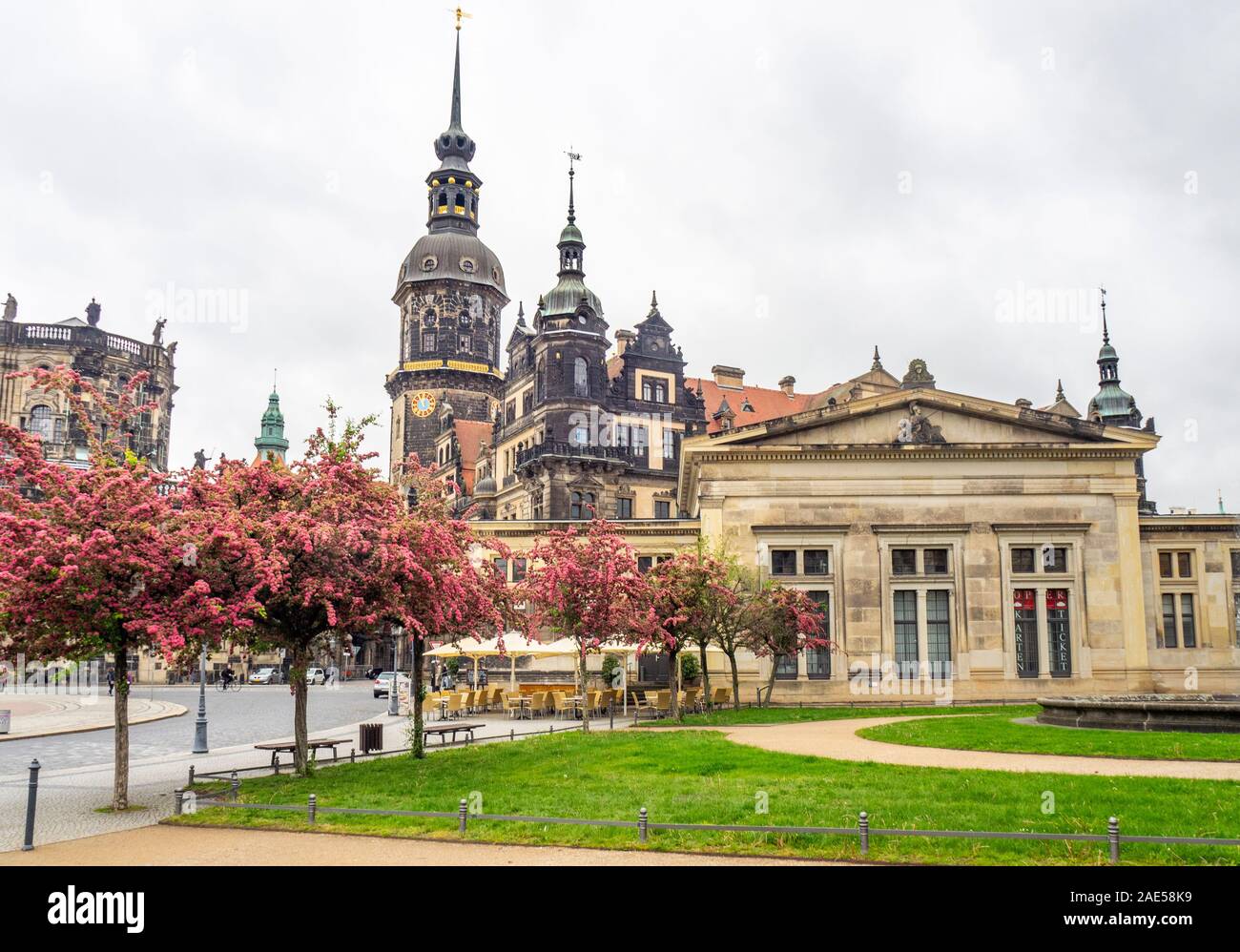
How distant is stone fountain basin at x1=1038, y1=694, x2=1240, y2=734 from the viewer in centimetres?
2598

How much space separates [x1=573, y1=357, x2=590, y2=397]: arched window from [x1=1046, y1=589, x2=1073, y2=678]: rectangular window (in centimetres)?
4096

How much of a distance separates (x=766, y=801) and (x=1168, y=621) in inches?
1953

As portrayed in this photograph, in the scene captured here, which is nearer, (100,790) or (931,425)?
(100,790)

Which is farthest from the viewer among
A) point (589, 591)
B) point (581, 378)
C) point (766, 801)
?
point (581, 378)

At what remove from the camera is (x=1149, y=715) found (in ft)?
87.7

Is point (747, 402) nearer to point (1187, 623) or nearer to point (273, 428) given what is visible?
point (1187, 623)

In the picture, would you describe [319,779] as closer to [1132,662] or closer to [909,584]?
[909,584]

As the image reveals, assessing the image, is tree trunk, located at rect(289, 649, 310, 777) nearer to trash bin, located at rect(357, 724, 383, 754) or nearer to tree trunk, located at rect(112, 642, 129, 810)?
tree trunk, located at rect(112, 642, 129, 810)

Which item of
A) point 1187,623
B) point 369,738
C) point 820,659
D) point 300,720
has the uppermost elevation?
point 1187,623

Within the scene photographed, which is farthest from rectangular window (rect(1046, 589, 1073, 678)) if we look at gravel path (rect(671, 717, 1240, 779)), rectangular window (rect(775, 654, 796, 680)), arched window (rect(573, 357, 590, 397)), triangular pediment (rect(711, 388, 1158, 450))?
arched window (rect(573, 357, 590, 397))

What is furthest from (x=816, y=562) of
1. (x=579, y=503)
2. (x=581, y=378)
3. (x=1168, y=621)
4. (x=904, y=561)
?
(x=581, y=378)

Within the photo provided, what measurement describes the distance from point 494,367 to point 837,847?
98.5m
